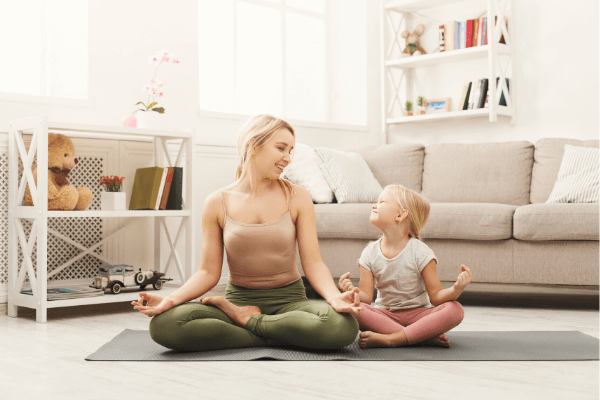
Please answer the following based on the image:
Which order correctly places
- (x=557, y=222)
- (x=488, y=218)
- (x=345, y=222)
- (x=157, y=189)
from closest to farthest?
(x=557, y=222)
(x=488, y=218)
(x=157, y=189)
(x=345, y=222)

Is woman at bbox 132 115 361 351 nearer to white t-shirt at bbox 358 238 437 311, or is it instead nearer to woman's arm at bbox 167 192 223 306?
woman's arm at bbox 167 192 223 306

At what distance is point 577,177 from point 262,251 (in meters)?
1.93

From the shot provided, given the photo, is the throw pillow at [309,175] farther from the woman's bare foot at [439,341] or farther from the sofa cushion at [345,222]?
the woman's bare foot at [439,341]

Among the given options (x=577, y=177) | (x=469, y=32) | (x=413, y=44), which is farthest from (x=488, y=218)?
(x=413, y=44)

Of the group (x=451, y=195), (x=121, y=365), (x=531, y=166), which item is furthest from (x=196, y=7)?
(x=121, y=365)

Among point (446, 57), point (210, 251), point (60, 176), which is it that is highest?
point (446, 57)

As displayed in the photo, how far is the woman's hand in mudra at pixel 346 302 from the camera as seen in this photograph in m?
1.77

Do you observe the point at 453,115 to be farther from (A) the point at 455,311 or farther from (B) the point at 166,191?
(A) the point at 455,311

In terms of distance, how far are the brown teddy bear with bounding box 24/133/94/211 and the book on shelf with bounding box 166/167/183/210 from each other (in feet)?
1.31

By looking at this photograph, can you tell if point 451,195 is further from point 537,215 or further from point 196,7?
point 196,7

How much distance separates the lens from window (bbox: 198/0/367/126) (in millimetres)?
4125

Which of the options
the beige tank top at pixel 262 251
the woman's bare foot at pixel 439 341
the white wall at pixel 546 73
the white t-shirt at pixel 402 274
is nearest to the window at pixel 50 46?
the beige tank top at pixel 262 251

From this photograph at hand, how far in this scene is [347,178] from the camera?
3537 millimetres

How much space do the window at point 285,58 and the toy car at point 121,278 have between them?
4.25 feet
